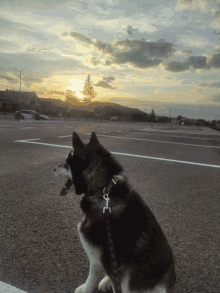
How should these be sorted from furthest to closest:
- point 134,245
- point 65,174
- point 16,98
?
1. point 16,98
2. point 65,174
3. point 134,245

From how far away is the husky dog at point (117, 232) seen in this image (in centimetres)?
157

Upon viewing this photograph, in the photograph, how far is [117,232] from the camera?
1615 mm

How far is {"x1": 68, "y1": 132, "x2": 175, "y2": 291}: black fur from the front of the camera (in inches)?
61.6

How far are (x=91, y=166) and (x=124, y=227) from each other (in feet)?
1.91

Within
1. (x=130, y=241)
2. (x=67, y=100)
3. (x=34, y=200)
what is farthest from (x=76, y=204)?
(x=67, y=100)

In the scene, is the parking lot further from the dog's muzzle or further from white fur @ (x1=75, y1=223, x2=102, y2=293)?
the dog's muzzle

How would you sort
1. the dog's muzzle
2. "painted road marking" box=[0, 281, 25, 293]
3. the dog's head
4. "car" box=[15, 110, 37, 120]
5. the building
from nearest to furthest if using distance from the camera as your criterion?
"painted road marking" box=[0, 281, 25, 293] < the dog's head < the dog's muzzle < "car" box=[15, 110, 37, 120] < the building

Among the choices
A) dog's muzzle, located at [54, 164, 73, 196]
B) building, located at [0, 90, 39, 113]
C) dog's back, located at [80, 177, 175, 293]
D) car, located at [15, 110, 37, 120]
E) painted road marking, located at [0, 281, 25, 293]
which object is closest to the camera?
dog's back, located at [80, 177, 175, 293]

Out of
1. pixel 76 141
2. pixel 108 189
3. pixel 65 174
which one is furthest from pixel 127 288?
pixel 76 141

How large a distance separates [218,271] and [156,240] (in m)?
0.96

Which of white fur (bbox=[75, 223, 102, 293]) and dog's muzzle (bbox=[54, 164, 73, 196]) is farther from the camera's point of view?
dog's muzzle (bbox=[54, 164, 73, 196])

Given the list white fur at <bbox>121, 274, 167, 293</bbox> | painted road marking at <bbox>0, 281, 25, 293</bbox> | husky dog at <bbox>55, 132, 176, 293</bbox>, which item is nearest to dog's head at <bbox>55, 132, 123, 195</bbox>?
husky dog at <bbox>55, 132, 176, 293</bbox>

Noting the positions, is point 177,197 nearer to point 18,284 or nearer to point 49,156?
point 18,284

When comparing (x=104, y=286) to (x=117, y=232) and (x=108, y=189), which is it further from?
(x=108, y=189)
